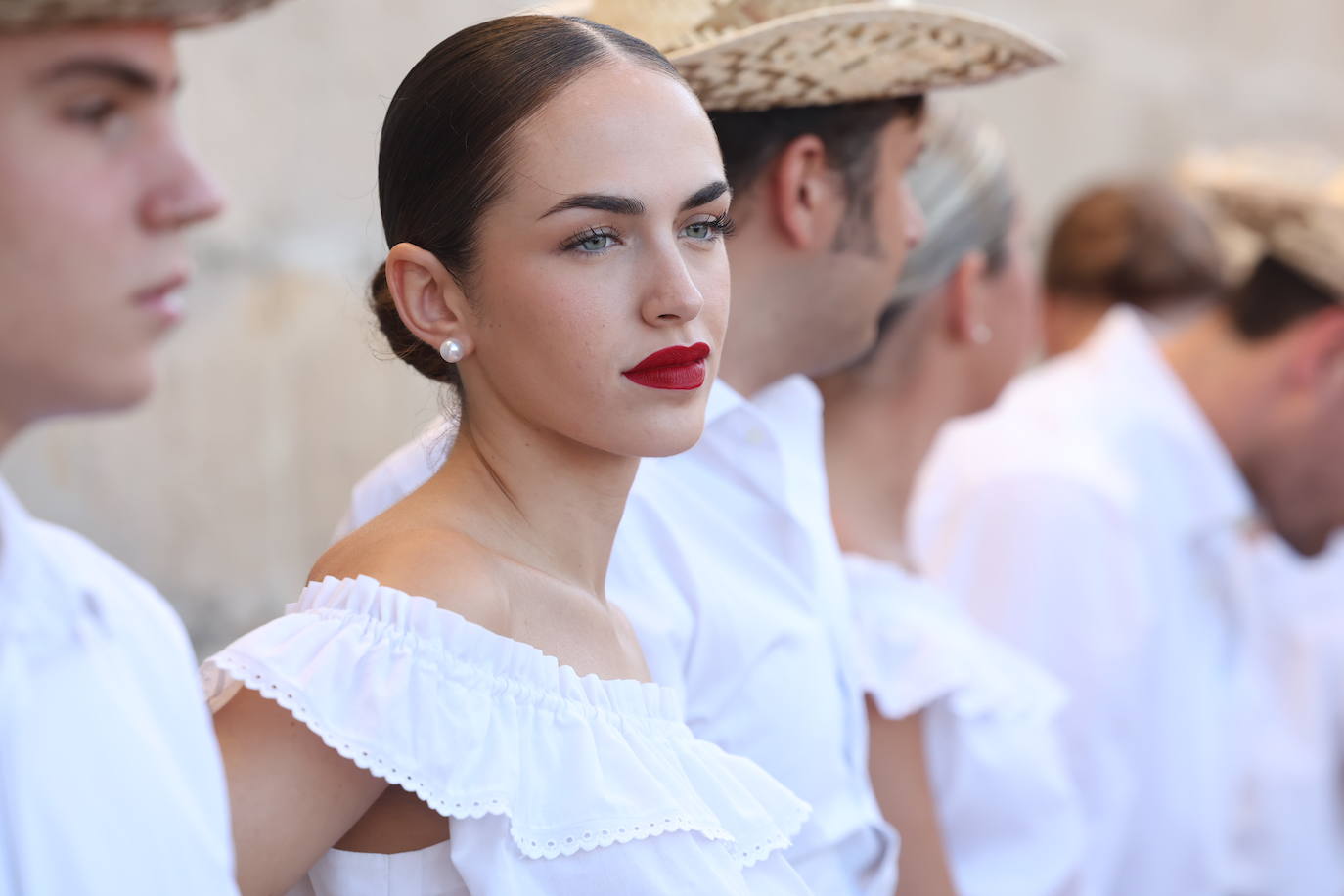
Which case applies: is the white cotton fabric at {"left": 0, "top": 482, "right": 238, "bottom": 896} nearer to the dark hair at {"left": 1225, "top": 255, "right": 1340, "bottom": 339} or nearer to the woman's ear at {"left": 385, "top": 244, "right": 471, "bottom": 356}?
the woman's ear at {"left": 385, "top": 244, "right": 471, "bottom": 356}

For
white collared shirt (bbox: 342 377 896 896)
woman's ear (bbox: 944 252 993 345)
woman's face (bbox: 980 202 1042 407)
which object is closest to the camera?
white collared shirt (bbox: 342 377 896 896)

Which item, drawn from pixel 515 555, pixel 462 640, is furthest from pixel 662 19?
pixel 462 640

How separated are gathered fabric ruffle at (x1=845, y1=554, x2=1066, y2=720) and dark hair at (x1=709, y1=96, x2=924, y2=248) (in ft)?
2.04

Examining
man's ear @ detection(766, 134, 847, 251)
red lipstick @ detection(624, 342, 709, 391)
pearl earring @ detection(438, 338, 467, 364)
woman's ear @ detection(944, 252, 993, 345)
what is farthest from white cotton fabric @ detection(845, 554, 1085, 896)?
pearl earring @ detection(438, 338, 467, 364)

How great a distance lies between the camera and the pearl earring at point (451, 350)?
4.84 ft

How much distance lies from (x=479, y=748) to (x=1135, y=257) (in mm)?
3057

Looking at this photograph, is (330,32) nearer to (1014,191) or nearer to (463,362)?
(1014,191)

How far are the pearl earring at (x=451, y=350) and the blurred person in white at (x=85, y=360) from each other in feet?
1.29

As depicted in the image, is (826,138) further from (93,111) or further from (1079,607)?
(1079,607)

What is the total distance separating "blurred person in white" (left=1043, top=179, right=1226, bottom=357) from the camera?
3982 millimetres

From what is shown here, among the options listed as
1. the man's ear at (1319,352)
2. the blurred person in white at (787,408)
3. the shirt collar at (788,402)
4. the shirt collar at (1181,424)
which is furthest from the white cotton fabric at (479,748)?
the man's ear at (1319,352)

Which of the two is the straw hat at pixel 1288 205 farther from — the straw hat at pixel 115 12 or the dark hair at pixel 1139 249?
the straw hat at pixel 115 12

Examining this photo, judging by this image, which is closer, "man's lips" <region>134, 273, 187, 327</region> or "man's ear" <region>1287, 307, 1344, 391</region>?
"man's lips" <region>134, 273, 187, 327</region>

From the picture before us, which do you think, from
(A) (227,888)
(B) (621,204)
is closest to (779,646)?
(B) (621,204)
